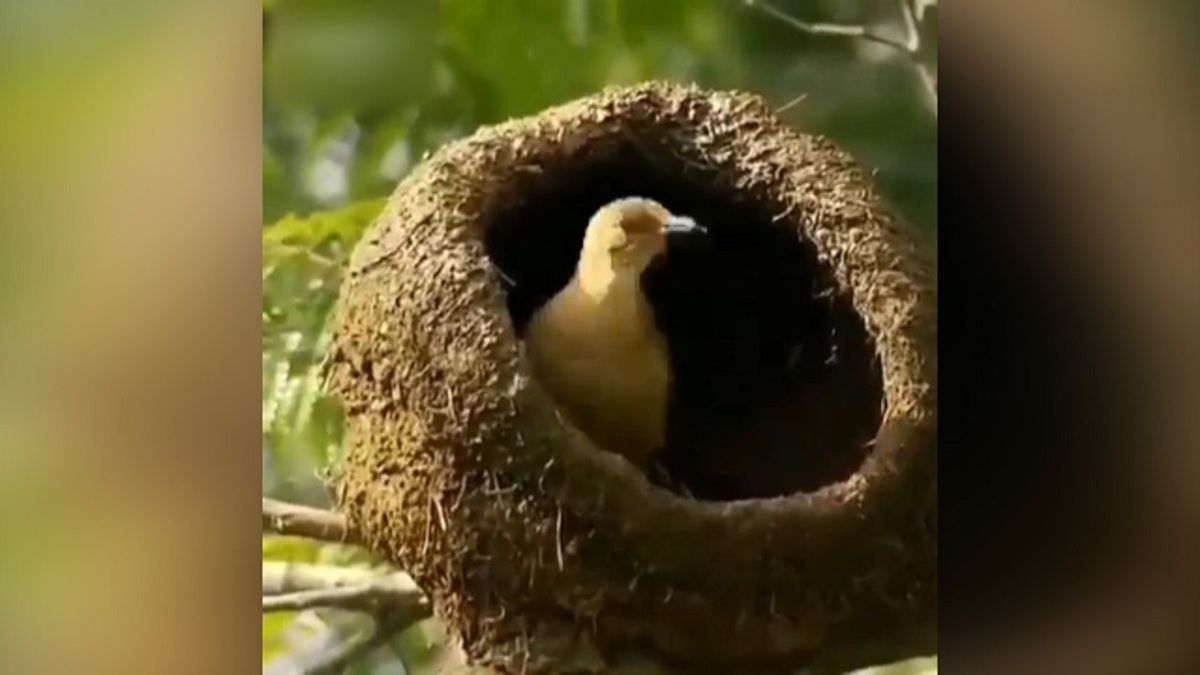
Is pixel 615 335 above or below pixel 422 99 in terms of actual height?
below

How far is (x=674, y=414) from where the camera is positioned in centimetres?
88

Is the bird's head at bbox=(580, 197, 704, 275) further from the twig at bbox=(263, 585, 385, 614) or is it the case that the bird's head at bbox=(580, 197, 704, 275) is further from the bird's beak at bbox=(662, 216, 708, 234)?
the twig at bbox=(263, 585, 385, 614)

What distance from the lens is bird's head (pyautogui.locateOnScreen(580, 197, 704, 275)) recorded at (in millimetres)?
878

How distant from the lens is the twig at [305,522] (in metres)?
0.90

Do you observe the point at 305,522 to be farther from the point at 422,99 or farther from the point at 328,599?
the point at 422,99

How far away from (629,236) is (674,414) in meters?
0.13

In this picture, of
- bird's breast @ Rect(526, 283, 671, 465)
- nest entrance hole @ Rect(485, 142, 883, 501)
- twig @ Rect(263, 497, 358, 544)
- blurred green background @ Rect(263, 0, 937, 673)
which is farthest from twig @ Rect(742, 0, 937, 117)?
twig @ Rect(263, 497, 358, 544)

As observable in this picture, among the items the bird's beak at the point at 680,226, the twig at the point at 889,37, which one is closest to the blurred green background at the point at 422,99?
the twig at the point at 889,37
